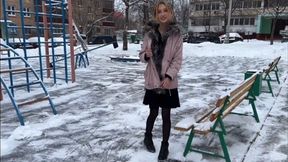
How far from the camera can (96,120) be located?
515 centimetres

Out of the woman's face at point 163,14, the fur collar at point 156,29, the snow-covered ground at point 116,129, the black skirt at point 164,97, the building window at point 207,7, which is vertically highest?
the building window at point 207,7

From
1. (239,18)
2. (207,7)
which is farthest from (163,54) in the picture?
(207,7)

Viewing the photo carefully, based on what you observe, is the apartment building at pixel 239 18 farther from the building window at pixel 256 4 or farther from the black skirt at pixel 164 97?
the black skirt at pixel 164 97

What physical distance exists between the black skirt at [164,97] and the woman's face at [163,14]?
0.80m

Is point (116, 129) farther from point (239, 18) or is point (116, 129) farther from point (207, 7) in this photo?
point (207, 7)

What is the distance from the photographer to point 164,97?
3.58m

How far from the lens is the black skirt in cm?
356

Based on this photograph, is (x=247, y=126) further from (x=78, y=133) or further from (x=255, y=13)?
(x=255, y=13)

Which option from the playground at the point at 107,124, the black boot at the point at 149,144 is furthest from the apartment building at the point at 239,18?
the black boot at the point at 149,144

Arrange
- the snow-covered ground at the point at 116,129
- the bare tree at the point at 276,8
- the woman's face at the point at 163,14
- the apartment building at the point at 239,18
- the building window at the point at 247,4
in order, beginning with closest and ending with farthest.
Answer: the woman's face at the point at 163,14 → the snow-covered ground at the point at 116,129 → the bare tree at the point at 276,8 → the apartment building at the point at 239,18 → the building window at the point at 247,4

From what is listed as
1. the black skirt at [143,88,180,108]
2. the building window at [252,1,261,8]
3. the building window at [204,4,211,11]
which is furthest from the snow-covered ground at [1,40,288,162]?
the building window at [204,4,211,11]

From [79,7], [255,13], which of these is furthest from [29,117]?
[255,13]

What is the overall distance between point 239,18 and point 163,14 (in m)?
51.9

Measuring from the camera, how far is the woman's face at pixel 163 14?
3.43m
